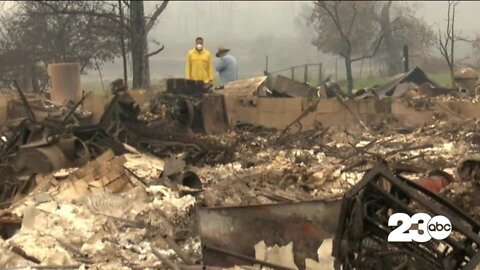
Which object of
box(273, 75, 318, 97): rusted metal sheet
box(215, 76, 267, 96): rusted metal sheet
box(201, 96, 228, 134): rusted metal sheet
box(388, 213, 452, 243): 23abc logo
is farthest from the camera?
box(273, 75, 318, 97): rusted metal sheet

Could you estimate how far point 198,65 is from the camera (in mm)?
16797

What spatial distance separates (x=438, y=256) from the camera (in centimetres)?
466

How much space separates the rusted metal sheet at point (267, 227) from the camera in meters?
5.55

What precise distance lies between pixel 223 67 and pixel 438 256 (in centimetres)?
1379

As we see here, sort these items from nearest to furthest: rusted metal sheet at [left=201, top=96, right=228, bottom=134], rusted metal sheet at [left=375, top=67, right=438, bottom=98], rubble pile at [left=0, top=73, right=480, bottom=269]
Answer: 1. rubble pile at [left=0, top=73, right=480, bottom=269]
2. rusted metal sheet at [left=201, top=96, right=228, bottom=134]
3. rusted metal sheet at [left=375, top=67, right=438, bottom=98]

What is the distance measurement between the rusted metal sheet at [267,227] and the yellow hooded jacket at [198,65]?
11131 mm

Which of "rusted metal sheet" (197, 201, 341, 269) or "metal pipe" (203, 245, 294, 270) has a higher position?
A: "rusted metal sheet" (197, 201, 341, 269)

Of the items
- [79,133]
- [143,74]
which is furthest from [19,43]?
[79,133]

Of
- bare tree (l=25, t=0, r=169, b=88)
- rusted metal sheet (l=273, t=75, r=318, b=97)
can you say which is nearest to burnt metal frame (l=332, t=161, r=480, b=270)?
rusted metal sheet (l=273, t=75, r=318, b=97)

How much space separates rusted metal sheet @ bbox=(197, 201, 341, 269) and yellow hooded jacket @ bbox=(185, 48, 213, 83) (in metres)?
11.1

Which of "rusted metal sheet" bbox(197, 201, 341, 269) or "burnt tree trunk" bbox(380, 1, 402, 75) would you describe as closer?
"rusted metal sheet" bbox(197, 201, 341, 269)

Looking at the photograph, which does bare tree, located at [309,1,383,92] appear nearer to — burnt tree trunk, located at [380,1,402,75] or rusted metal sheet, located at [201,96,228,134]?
burnt tree trunk, located at [380,1,402,75]

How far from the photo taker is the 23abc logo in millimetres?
4543

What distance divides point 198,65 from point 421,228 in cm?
1264
